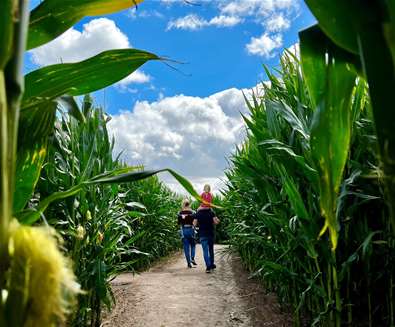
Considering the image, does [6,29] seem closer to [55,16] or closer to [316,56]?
[55,16]

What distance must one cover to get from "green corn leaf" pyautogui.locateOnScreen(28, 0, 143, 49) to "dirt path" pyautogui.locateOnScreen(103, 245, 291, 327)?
3369 millimetres

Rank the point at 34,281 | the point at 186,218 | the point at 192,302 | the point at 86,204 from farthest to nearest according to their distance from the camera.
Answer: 1. the point at 186,218
2. the point at 192,302
3. the point at 86,204
4. the point at 34,281

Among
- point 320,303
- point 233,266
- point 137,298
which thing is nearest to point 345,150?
point 320,303

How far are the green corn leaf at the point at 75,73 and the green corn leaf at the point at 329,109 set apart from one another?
31cm

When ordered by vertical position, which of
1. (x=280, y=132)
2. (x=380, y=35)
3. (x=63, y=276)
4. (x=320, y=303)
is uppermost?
(x=280, y=132)

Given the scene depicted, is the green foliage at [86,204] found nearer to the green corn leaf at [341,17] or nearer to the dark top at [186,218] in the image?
the green corn leaf at [341,17]

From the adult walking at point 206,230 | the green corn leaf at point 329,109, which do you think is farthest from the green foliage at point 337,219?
the adult walking at point 206,230

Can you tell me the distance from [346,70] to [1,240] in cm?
60

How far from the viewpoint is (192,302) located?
4965 millimetres

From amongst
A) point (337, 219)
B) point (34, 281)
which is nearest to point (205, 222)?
point (337, 219)

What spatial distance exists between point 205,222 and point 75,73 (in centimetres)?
686

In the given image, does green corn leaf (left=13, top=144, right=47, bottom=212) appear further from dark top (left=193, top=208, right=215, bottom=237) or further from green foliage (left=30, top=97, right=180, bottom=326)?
dark top (left=193, top=208, right=215, bottom=237)

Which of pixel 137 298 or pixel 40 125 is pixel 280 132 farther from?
pixel 137 298

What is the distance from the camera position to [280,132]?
2684 millimetres
